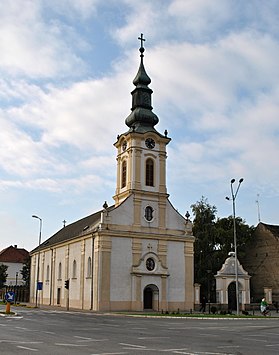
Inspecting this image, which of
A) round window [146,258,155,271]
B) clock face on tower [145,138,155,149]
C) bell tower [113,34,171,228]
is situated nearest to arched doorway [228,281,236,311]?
round window [146,258,155,271]

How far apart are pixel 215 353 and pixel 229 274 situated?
3896 centimetres

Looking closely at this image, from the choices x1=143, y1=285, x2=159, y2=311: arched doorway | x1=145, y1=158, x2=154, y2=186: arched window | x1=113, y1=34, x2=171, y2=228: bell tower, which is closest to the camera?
x1=143, y1=285, x2=159, y2=311: arched doorway

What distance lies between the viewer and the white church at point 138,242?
151ft

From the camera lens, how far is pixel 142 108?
52.1 metres

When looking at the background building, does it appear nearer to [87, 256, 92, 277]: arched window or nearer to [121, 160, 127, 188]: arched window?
[121, 160, 127, 188]: arched window

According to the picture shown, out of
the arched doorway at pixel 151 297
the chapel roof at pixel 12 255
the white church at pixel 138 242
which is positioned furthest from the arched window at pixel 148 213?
the chapel roof at pixel 12 255

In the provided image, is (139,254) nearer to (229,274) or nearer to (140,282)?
(140,282)

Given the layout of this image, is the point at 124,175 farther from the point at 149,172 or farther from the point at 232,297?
the point at 232,297

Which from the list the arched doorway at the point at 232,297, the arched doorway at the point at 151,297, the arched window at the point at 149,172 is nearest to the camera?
the arched doorway at the point at 151,297

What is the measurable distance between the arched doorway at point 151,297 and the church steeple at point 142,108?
15.8m

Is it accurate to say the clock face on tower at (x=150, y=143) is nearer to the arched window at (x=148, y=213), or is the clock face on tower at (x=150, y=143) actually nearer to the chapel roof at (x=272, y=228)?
the arched window at (x=148, y=213)

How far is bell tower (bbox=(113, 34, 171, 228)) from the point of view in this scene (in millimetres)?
49219

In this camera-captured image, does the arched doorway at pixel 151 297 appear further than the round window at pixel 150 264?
No

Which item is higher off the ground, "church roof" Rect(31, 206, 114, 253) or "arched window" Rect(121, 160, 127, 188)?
"arched window" Rect(121, 160, 127, 188)
